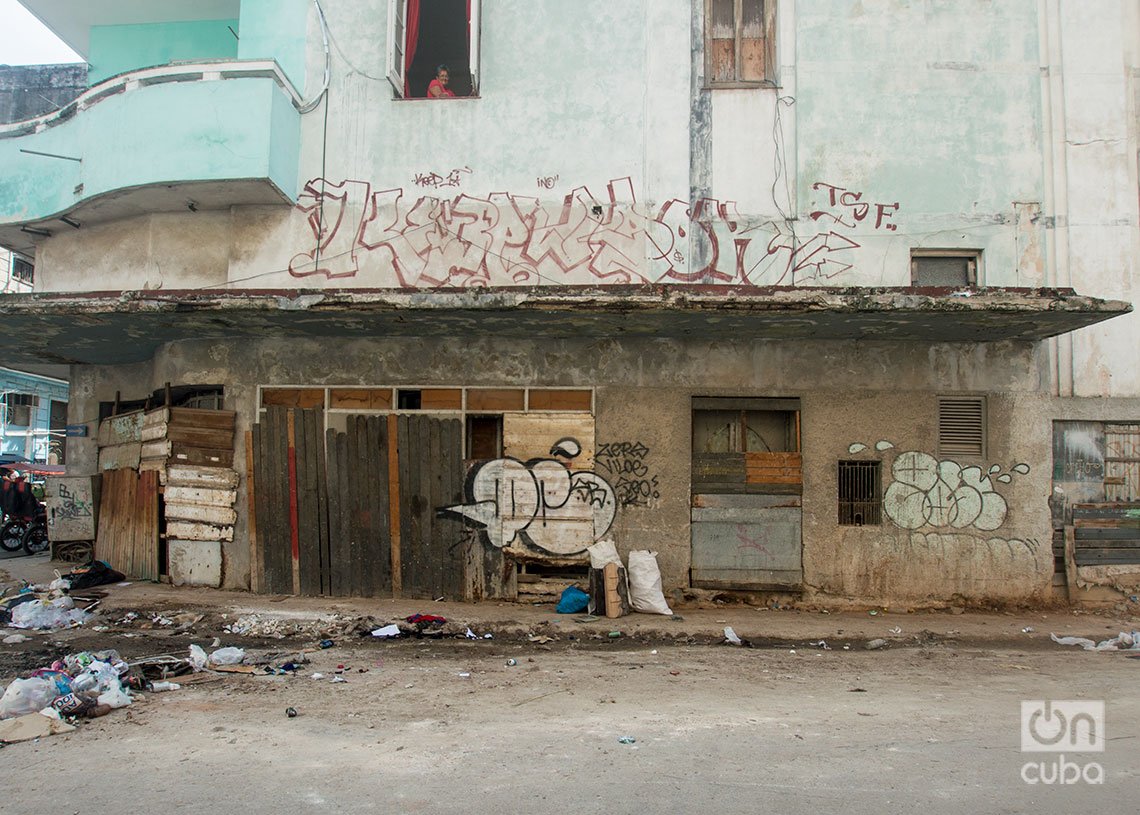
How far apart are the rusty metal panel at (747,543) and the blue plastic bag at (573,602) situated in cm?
143

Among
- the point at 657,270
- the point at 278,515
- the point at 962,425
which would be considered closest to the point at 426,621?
the point at 278,515

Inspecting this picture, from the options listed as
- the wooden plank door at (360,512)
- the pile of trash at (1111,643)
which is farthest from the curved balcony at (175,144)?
the pile of trash at (1111,643)

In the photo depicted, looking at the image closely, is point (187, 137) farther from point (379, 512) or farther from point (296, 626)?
point (296, 626)

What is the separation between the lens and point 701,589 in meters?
10.0

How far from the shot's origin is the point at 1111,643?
27.5 feet

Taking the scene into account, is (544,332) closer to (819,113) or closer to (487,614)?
(487,614)

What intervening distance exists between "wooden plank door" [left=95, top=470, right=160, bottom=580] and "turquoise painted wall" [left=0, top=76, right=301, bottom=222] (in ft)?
12.6

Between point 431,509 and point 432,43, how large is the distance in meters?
6.44

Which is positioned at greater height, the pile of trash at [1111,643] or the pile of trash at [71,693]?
the pile of trash at [71,693]

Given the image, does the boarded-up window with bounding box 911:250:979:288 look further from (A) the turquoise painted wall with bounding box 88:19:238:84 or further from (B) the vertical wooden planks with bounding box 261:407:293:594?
(A) the turquoise painted wall with bounding box 88:19:238:84

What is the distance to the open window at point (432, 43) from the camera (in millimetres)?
11250

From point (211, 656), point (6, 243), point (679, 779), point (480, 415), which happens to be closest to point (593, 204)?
point (480, 415)

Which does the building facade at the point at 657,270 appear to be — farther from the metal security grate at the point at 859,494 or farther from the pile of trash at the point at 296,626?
the pile of trash at the point at 296,626

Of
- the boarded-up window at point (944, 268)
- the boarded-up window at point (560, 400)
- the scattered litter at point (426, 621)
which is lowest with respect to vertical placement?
the scattered litter at point (426, 621)
